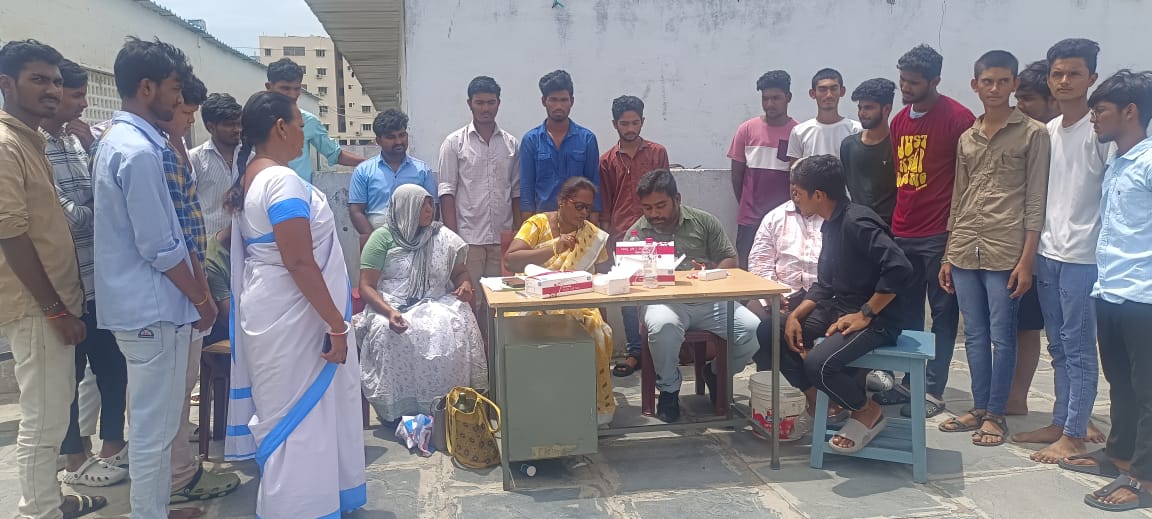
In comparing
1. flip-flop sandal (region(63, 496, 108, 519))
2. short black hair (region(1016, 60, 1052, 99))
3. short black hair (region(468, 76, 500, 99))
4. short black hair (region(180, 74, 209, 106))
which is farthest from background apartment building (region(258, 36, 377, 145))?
short black hair (region(1016, 60, 1052, 99))

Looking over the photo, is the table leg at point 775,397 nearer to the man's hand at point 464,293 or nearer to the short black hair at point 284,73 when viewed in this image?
the man's hand at point 464,293

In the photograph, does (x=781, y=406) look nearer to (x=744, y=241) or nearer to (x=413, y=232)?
(x=744, y=241)

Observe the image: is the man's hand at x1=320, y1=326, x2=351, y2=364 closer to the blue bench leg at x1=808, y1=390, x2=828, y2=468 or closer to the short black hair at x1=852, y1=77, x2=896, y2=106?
the blue bench leg at x1=808, y1=390, x2=828, y2=468

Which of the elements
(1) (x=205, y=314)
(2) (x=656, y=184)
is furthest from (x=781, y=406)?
(1) (x=205, y=314)

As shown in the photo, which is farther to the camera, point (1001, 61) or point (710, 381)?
point (710, 381)

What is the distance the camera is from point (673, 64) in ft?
20.9

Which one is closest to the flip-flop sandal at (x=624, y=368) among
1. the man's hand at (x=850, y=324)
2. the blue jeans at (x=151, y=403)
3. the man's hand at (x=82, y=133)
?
the man's hand at (x=850, y=324)

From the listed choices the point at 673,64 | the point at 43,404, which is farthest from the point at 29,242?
the point at 673,64

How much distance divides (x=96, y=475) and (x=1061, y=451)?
441cm

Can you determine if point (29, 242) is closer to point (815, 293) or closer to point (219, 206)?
point (219, 206)

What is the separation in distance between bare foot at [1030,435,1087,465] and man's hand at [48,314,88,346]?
4.13 metres

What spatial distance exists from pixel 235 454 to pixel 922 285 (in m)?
3.68

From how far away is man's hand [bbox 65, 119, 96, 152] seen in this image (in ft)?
11.8

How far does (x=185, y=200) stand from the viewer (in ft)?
9.89
